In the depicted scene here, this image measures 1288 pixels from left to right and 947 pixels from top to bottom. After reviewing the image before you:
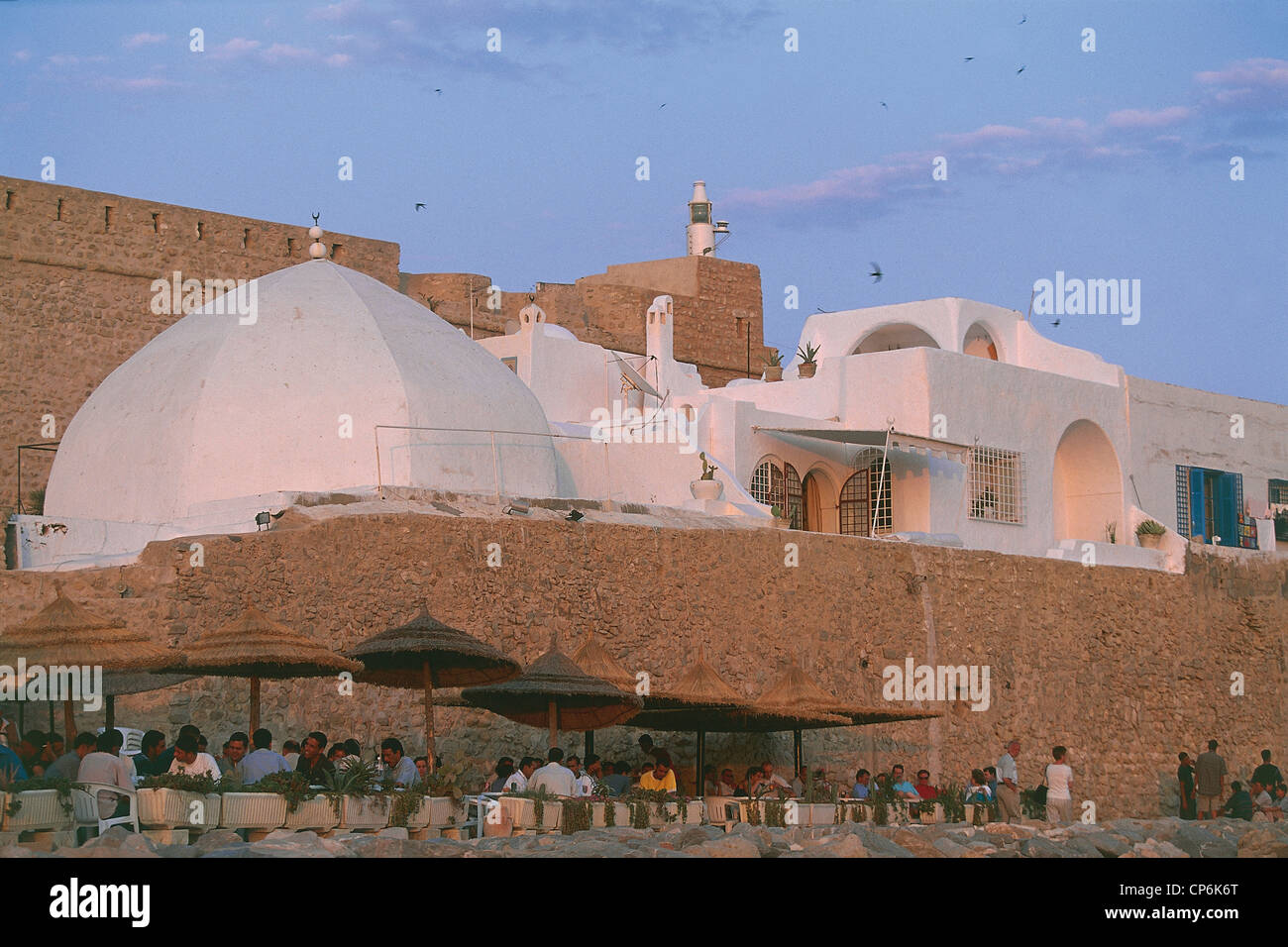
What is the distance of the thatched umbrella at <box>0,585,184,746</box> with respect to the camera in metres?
13.6

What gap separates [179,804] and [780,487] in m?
16.3

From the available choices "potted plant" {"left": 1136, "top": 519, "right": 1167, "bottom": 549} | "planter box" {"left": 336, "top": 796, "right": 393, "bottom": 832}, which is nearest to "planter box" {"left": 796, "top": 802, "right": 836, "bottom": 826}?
"planter box" {"left": 336, "top": 796, "right": 393, "bottom": 832}

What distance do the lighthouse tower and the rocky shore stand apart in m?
21.0

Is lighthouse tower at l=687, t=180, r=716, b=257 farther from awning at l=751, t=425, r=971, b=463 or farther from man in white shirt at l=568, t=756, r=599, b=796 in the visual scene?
man in white shirt at l=568, t=756, r=599, b=796

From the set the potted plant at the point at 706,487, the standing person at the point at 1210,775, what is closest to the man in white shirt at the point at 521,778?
the potted plant at the point at 706,487

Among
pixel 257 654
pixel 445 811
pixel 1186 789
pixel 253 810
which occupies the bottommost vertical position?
pixel 1186 789

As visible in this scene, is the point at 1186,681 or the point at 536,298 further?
the point at 536,298

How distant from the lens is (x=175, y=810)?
1173 centimetres

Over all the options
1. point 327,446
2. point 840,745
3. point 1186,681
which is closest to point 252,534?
point 327,446

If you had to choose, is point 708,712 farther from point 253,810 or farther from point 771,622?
point 253,810

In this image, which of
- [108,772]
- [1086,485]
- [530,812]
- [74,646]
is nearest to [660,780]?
[530,812]

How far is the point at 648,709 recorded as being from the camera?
17.2m

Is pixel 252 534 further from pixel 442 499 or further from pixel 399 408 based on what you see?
pixel 399 408
